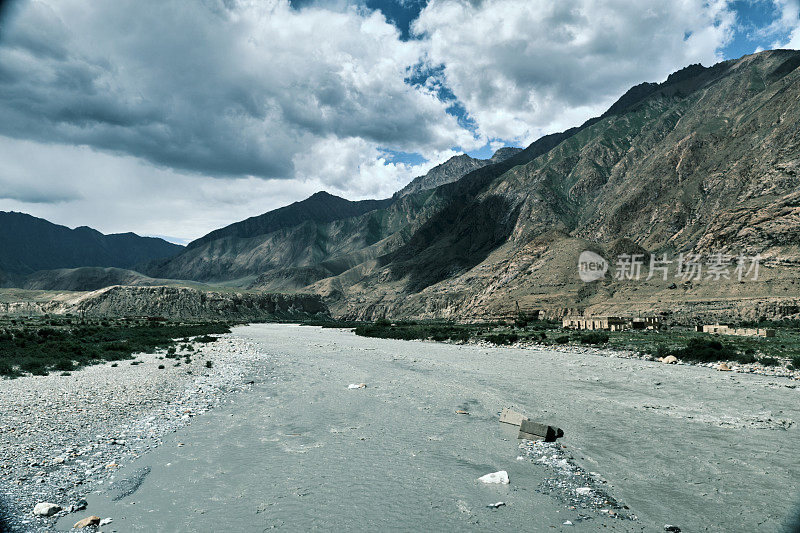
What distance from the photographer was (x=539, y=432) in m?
12.7

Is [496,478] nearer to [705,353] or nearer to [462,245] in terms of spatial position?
[705,353]

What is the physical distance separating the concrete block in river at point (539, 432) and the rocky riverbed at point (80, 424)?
1070 centimetres

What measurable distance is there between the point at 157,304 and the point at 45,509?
511 feet

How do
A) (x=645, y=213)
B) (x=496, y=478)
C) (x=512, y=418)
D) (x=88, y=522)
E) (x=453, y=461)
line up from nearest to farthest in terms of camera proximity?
(x=88, y=522) → (x=496, y=478) → (x=453, y=461) → (x=512, y=418) → (x=645, y=213)

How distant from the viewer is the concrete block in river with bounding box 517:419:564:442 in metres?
12.5

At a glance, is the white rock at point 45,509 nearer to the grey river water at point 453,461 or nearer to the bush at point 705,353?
the grey river water at point 453,461

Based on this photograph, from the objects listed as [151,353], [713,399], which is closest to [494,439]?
[713,399]

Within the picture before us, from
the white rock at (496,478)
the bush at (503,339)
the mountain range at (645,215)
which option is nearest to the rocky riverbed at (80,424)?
the white rock at (496,478)

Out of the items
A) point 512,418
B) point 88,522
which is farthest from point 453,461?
point 88,522

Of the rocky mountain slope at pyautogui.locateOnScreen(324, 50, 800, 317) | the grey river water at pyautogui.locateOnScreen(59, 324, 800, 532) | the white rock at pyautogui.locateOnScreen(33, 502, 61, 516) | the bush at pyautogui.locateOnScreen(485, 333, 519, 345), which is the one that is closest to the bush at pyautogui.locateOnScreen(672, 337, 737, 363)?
the grey river water at pyautogui.locateOnScreen(59, 324, 800, 532)

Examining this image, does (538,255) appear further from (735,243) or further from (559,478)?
(559,478)

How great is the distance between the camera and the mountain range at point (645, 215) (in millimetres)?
70875

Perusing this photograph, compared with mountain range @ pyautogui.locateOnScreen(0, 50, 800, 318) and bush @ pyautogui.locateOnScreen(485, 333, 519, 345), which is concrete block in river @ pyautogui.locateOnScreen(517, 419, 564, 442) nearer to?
bush @ pyautogui.locateOnScreen(485, 333, 519, 345)

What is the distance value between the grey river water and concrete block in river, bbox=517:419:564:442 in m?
0.33
